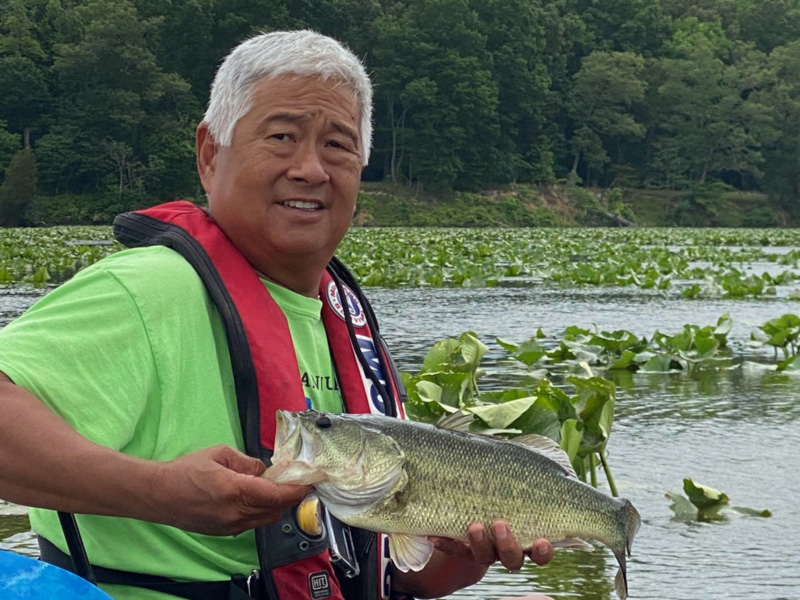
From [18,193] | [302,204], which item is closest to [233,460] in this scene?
[302,204]

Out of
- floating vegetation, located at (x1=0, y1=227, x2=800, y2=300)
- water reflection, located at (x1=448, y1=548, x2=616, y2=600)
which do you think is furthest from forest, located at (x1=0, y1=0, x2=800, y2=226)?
water reflection, located at (x1=448, y1=548, x2=616, y2=600)

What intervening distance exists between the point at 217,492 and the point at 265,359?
1.49 feet

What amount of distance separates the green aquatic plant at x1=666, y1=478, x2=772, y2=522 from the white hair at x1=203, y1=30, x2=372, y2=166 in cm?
304

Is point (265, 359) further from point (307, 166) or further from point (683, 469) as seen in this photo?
point (683, 469)

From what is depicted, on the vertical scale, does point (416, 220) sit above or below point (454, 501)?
below

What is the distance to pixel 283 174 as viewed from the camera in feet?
8.27

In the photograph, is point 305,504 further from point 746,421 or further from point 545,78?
point 545,78

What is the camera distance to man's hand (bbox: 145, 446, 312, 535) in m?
1.86

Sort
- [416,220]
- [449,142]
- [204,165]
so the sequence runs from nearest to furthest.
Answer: [204,165]
[416,220]
[449,142]

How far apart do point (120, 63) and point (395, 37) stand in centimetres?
1465

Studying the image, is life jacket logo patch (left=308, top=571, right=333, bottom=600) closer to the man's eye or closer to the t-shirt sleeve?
the t-shirt sleeve

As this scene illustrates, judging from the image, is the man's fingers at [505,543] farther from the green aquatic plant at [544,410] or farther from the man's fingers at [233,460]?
the green aquatic plant at [544,410]

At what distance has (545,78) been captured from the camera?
72.9 metres

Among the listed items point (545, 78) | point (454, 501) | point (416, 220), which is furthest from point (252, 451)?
point (545, 78)
